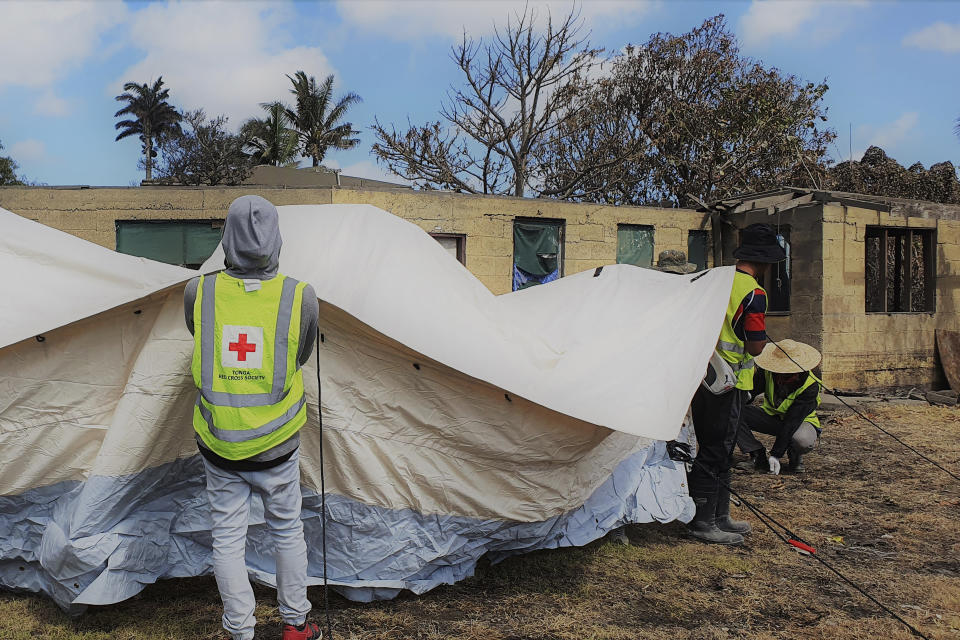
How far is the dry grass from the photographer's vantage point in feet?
9.70

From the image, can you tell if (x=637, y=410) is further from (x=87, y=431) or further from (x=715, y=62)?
A: (x=715, y=62)

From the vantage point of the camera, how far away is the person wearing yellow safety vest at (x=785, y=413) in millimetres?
5855

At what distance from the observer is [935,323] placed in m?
11.3

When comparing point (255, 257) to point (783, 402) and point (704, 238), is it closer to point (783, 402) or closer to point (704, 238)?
point (783, 402)

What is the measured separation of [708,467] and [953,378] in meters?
8.97

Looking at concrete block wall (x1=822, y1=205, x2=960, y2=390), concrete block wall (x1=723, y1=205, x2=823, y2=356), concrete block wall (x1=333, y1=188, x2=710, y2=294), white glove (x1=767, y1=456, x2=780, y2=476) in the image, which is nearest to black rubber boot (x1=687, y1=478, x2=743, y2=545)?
white glove (x1=767, y1=456, x2=780, y2=476)

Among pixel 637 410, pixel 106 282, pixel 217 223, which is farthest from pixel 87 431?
pixel 217 223

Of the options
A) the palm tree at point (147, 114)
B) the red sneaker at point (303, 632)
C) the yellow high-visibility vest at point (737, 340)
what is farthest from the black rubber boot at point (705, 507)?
the palm tree at point (147, 114)

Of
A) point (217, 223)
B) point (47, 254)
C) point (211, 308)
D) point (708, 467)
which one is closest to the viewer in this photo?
point (211, 308)

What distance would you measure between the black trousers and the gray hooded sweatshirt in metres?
2.46

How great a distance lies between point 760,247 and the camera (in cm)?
426

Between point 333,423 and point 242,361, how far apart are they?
64cm

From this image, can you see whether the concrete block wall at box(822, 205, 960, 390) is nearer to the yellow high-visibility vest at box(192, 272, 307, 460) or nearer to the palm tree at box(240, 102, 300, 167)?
the yellow high-visibility vest at box(192, 272, 307, 460)

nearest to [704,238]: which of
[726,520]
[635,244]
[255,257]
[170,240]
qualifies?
[635,244]
